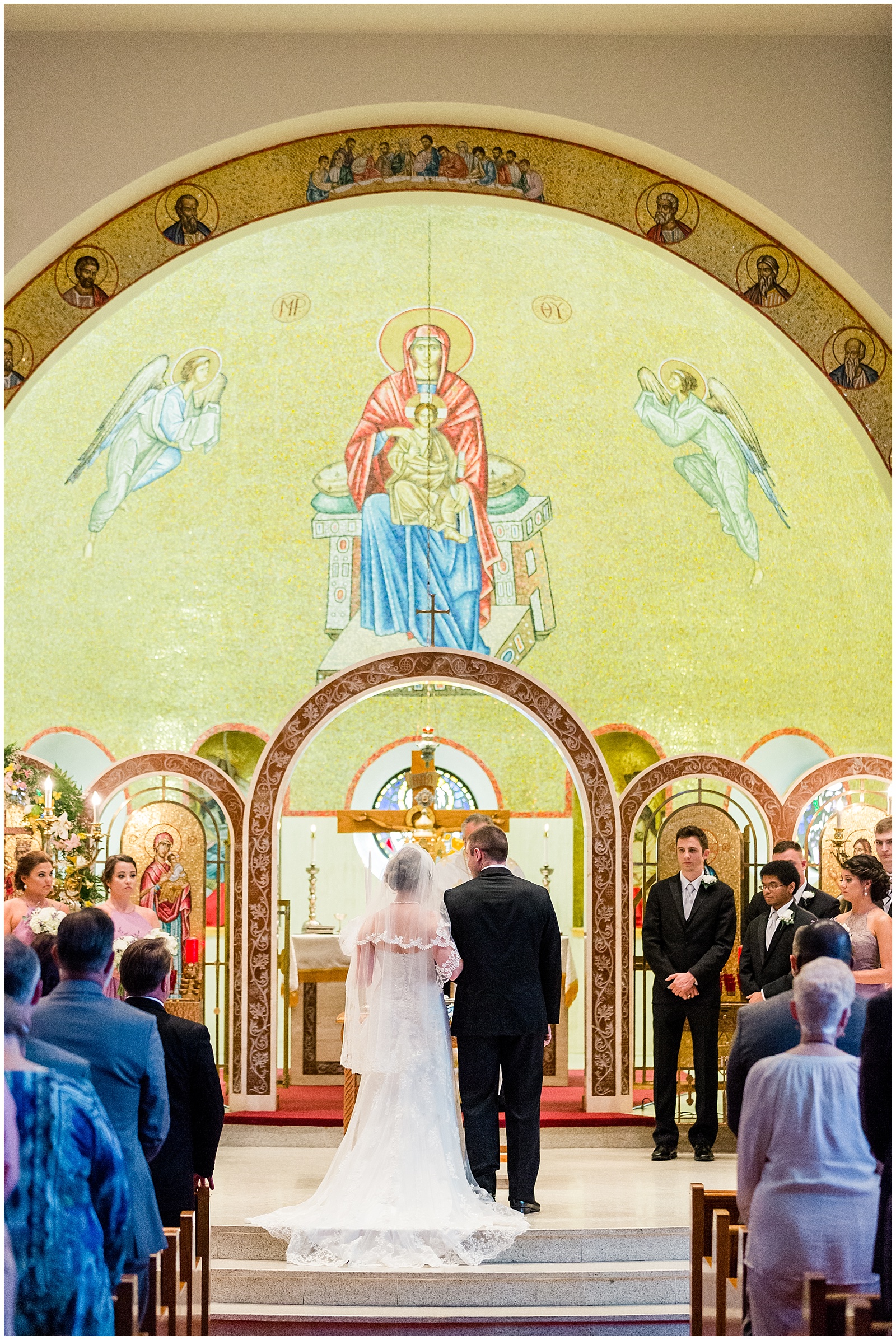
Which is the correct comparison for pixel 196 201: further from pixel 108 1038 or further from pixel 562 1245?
pixel 562 1245

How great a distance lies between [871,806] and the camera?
13383 mm

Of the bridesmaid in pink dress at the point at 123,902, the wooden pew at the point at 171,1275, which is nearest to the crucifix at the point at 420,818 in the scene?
the bridesmaid in pink dress at the point at 123,902

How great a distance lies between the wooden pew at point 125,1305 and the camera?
4.34 m

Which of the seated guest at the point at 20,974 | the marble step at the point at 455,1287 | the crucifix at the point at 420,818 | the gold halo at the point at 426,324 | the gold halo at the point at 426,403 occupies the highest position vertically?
the gold halo at the point at 426,324

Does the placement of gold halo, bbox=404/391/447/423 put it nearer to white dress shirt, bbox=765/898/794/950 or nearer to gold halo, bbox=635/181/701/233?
white dress shirt, bbox=765/898/794/950

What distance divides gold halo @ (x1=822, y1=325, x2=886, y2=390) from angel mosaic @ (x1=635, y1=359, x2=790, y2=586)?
6749 mm

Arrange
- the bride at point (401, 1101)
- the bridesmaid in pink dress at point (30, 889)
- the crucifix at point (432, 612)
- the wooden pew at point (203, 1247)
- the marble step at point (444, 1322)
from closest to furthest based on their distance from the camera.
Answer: the wooden pew at point (203, 1247), the marble step at point (444, 1322), the bride at point (401, 1101), the bridesmaid in pink dress at point (30, 889), the crucifix at point (432, 612)

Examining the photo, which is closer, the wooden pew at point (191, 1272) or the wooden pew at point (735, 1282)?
the wooden pew at point (735, 1282)

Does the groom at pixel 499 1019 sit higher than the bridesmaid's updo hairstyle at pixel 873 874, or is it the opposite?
the bridesmaid's updo hairstyle at pixel 873 874

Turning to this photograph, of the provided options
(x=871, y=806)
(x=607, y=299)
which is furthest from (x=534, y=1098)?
(x=607, y=299)

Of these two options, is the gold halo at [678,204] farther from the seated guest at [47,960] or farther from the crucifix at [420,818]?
the crucifix at [420,818]

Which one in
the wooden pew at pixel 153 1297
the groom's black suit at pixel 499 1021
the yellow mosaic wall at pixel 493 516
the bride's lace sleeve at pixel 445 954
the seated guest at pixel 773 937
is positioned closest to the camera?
the wooden pew at pixel 153 1297

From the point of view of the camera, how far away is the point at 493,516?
15344mm

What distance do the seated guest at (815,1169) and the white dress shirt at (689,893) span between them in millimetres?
5154
